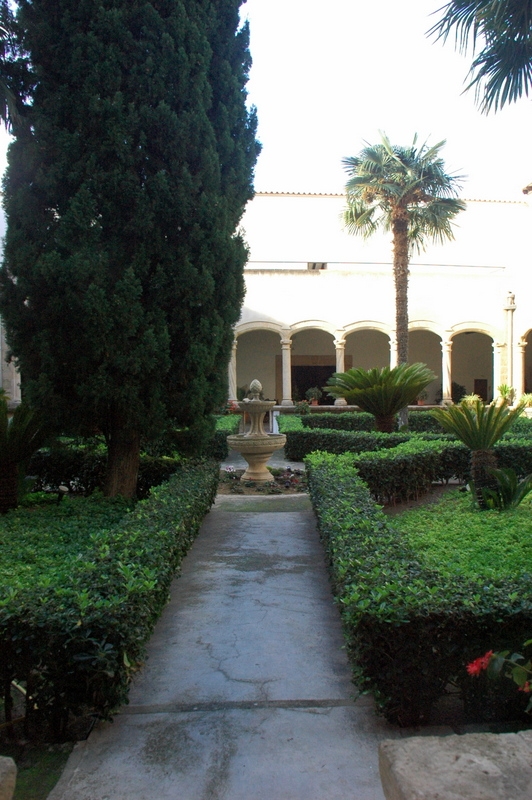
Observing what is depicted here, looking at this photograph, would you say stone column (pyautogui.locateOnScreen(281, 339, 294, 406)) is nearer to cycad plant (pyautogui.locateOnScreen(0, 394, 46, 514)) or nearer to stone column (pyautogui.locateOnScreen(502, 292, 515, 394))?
stone column (pyautogui.locateOnScreen(502, 292, 515, 394))

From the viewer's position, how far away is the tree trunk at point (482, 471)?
21.6ft

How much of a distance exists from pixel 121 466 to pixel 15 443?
1059 millimetres

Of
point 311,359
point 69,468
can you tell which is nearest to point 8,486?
point 69,468

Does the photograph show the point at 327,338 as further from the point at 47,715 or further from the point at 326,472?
the point at 47,715

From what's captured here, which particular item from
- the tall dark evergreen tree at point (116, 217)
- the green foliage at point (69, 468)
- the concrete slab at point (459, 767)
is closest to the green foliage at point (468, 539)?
the concrete slab at point (459, 767)

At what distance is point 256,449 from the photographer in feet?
31.3

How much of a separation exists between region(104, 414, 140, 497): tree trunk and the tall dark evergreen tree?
167 mm

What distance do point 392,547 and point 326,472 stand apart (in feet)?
9.04

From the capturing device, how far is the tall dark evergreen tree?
5.59 meters

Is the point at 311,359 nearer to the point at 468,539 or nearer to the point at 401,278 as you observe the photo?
the point at 401,278

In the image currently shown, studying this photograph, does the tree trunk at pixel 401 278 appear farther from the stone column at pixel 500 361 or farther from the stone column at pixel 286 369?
the stone column at pixel 500 361

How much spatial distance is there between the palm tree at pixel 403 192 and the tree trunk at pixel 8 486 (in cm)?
1106

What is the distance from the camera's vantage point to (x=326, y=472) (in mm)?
6414

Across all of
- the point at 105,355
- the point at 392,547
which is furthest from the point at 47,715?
the point at 105,355
